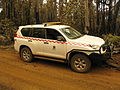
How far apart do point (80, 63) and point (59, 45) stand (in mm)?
1110

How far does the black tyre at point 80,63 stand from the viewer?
4629 millimetres

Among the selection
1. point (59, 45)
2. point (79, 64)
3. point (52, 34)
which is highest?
point (52, 34)

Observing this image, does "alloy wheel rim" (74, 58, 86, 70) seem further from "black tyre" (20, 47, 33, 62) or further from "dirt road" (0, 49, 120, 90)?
"black tyre" (20, 47, 33, 62)

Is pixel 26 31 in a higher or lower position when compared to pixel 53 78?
higher

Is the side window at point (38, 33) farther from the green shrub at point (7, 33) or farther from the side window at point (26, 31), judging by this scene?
the green shrub at point (7, 33)

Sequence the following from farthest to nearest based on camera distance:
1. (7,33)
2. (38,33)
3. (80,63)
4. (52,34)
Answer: (7,33) < (38,33) < (52,34) < (80,63)

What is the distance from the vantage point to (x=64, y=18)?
1136 cm

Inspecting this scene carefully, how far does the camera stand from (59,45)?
5051mm

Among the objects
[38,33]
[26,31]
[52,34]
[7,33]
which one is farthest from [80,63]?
[7,33]

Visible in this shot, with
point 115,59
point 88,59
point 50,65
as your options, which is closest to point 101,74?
point 88,59

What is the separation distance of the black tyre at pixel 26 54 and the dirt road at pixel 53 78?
20.9 inches

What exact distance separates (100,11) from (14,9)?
14.2m

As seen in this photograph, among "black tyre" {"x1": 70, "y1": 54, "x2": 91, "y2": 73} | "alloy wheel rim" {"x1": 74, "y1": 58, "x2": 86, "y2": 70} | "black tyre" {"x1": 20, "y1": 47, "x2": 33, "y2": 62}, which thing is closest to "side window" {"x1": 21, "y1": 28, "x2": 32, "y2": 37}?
"black tyre" {"x1": 20, "y1": 47, "x2": 33, "y2": 62}

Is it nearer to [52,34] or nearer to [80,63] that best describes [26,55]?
[52,34]
